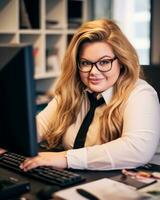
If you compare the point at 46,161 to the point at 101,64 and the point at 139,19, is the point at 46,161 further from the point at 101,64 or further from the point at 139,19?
the point at 139,19

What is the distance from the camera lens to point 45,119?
6.33 ft

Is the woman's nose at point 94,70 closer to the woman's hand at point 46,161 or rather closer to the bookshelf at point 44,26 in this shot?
the woman's hand at point 46,161

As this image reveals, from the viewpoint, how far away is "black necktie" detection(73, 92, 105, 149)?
1728 millimetres

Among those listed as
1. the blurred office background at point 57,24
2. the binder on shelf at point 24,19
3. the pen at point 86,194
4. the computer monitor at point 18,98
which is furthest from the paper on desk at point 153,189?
the binder on shelf at point 24,19

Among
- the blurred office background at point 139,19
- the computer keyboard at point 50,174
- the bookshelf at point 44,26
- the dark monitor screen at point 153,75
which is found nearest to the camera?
the computer keyboard at point 50,174

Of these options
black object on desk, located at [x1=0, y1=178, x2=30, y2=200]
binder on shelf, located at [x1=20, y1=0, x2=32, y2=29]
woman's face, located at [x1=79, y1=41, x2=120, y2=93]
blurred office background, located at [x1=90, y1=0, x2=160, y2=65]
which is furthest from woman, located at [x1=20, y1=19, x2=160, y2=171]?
blurred office background, located at [x1=90, y1=0, x2=160, y2=65]

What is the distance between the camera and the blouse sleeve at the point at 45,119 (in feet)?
6.24

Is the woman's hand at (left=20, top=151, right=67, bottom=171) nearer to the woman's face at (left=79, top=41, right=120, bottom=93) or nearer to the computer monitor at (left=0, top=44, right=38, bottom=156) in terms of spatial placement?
the computer monitor at (left=0, top=44, right=38, bottom=156)

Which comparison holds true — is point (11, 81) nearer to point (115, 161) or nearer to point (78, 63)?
point (115, 161)

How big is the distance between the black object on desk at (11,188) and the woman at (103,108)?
204 mm

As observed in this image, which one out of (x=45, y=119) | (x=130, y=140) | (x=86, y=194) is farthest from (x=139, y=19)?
(x=86, y=194)

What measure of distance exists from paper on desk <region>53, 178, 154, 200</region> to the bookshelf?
7.63ft

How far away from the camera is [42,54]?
3707 millimetres

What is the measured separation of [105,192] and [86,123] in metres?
0.59
